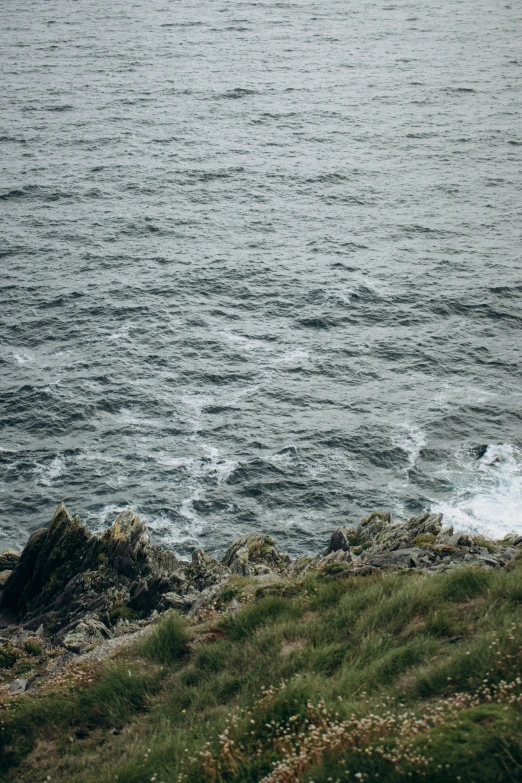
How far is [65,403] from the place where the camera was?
→ 76938mm

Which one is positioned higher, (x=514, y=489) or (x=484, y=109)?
(x=484, y=109)

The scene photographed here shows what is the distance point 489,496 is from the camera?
64.3m

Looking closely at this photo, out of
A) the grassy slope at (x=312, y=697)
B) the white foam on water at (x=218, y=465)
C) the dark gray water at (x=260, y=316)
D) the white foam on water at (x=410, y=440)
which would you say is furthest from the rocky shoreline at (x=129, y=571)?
the white foam on water at (x=410, y=440)

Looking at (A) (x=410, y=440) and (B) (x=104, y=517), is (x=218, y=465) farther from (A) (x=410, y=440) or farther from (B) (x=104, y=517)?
(A) (x=410, y=440)

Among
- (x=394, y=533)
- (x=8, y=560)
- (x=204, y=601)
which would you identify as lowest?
(x=8, y=560)

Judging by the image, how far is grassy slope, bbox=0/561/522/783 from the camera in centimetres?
1811

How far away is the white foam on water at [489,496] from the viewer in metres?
60.9

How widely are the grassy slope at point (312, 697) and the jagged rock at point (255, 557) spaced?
1481 cm

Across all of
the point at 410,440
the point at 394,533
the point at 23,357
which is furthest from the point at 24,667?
the point at 23,357

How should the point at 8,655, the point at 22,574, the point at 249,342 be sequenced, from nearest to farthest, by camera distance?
the point at 8,655
the point at 22,574
the point at 249,342

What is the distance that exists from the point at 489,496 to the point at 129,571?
107ft

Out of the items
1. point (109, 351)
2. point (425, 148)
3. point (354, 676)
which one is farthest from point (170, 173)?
point (354, 676)

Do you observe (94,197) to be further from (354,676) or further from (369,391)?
(354,676)

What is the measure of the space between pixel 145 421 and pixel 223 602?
44928 millimetres
